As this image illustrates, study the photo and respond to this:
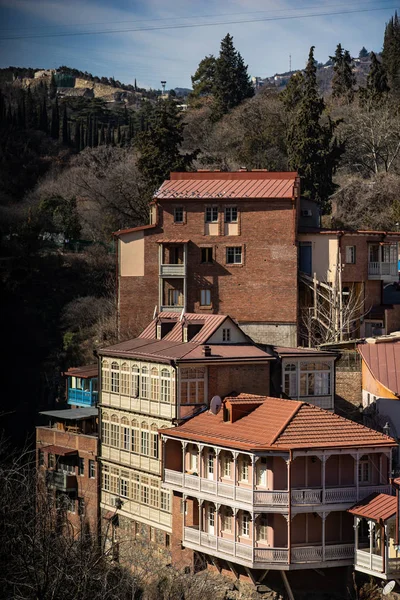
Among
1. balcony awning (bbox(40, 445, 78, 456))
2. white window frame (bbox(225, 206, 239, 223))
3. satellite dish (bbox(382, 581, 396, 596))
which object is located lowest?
satellite dish (bbox(382, 581, 396, 596))

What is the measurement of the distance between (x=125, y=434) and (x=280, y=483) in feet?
31.9

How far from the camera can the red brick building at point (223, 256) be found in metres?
55.3

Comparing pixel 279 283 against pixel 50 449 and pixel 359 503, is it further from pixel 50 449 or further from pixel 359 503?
pixel 359 503

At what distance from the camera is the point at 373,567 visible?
3591cm

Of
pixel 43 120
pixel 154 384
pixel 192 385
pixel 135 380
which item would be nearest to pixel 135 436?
pixel 135 380

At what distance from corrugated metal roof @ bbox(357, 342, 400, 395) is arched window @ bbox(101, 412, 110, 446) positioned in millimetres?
10204

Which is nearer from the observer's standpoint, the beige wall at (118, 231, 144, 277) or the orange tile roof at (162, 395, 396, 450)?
the orange tile roof at (162, 395, 396, 450)

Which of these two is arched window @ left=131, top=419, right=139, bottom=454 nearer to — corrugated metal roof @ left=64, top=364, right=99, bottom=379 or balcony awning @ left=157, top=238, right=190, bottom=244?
corrugated metal roof @ left=64, top=364, right=99, bottom=379

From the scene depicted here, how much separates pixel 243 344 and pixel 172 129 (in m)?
25.9

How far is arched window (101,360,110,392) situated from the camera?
46.7 m

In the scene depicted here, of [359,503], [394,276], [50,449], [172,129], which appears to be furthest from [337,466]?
[172,129]

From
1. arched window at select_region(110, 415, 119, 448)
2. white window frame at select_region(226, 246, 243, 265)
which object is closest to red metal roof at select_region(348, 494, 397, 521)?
arched window at select_region(110, 415, 119, 448)

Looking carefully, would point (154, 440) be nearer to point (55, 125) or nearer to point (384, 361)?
point (384, 361)

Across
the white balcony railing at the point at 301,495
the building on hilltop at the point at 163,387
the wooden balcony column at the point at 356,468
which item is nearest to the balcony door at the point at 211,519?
the white balcony railing at the point at 301,495
